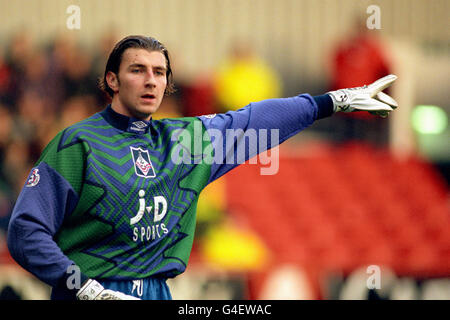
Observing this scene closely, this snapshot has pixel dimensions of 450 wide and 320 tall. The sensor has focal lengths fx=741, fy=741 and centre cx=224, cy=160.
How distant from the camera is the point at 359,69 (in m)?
8.94

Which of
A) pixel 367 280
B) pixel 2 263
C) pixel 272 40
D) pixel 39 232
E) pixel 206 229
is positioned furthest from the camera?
pixel 272 40

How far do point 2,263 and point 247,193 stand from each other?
3.23 m

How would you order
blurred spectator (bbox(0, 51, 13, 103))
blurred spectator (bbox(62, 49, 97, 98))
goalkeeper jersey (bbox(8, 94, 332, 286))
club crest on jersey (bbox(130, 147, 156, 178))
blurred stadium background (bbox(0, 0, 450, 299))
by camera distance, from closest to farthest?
goalkeeper jersey (bbox(8, 94, 332, 286)) → club crest on jersey (bbox(130, 147, 156, 178)) → blurred stadium background (bbox(0, 0, 450, 299)) → blurred spectator (bbox(0, 51, 13, 103)) → blurred spectator (bbox(62, 49, 97, 98))

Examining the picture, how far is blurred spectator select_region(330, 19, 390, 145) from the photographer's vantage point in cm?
895

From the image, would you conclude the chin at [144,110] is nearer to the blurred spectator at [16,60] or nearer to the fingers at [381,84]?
the fingers at [381,84]

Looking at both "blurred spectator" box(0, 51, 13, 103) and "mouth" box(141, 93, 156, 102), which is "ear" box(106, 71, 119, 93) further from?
"blurred spectator" box(0, 51, 13, 103)

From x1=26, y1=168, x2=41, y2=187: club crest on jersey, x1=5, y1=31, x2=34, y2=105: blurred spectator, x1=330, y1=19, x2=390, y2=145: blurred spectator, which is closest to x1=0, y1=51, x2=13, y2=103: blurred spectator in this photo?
x1=5, y1=31, x2=34, y2=105: blurred spectator

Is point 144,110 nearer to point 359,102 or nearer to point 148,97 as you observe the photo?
point 148,97

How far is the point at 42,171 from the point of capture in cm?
284

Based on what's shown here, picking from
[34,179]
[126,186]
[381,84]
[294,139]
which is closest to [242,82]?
[294,139]

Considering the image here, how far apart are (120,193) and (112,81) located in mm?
517
